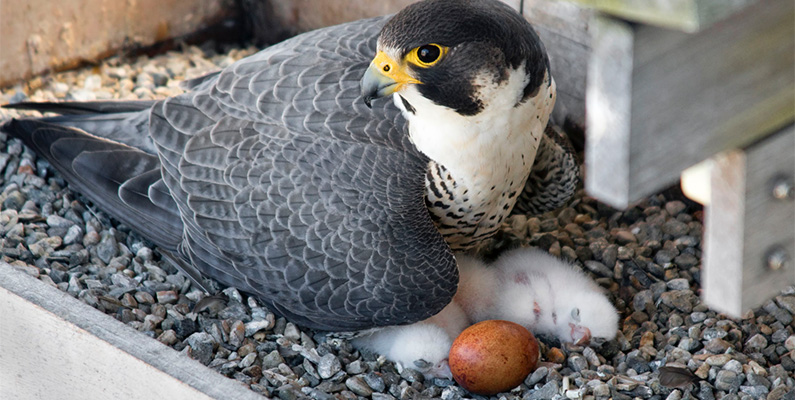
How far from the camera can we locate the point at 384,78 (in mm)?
2002

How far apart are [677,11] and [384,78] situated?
1.19 meters

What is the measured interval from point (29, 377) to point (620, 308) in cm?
176

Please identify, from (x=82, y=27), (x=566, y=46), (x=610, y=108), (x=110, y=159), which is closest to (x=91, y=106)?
(x=110, y=159)

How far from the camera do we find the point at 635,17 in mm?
907

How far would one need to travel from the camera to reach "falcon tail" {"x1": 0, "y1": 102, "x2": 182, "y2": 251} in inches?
101

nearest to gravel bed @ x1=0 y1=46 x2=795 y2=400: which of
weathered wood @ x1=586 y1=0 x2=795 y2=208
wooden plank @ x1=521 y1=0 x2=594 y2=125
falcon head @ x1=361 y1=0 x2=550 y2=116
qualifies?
wooden plank @ x1=521 y1=0 x2=594 y2=125

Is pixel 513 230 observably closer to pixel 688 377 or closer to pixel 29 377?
pixel 688 377

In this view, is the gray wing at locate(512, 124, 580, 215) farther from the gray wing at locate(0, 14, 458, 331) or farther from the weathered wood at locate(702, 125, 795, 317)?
the weathered wood at locate(702, 125, 795, 317)

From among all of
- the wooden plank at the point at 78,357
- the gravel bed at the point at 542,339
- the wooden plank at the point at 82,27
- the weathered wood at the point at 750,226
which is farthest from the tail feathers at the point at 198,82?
the weathered wood at the point at 750,226

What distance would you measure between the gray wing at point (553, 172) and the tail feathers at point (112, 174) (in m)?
1.12

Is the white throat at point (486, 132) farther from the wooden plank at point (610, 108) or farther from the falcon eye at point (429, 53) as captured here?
the wooden plank at point (610, 108)

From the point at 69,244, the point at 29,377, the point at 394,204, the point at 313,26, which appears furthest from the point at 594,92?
the point at 313,26

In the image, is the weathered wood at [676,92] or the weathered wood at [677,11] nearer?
the weathered wood at [677,11]

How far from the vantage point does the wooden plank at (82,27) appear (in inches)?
138
